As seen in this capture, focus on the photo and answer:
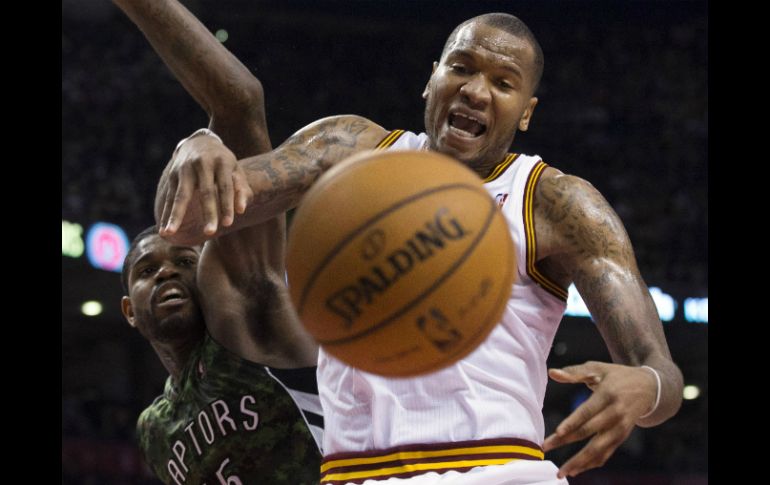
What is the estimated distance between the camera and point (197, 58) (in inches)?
126

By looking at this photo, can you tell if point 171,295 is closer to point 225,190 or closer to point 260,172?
point 260,172

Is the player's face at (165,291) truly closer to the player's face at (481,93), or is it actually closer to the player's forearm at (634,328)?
the player's face at (481,93)

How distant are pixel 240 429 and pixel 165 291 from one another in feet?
1.85

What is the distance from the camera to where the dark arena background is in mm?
13609

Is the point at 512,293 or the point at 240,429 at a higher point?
the point at 512,293

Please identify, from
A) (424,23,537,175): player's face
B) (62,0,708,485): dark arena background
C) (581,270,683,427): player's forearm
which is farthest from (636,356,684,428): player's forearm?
(62,0,708,485): dark arena background

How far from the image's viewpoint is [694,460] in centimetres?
1345

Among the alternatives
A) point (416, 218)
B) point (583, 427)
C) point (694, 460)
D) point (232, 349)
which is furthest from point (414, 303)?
point (694, 460)

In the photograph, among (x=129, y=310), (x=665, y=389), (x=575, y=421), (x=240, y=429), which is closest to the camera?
(x=575, y=421)

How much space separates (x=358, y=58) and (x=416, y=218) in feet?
40.4

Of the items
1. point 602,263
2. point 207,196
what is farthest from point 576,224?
point 207,196

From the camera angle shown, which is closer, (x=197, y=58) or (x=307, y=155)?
(x=307, y=155)

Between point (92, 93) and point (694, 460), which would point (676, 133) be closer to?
point (694, 460)

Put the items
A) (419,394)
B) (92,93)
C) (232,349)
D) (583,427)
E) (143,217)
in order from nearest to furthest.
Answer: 1. (583,427)
2. (419,394)
3. (232,349)
4. (143,217)
5. (92,93)
